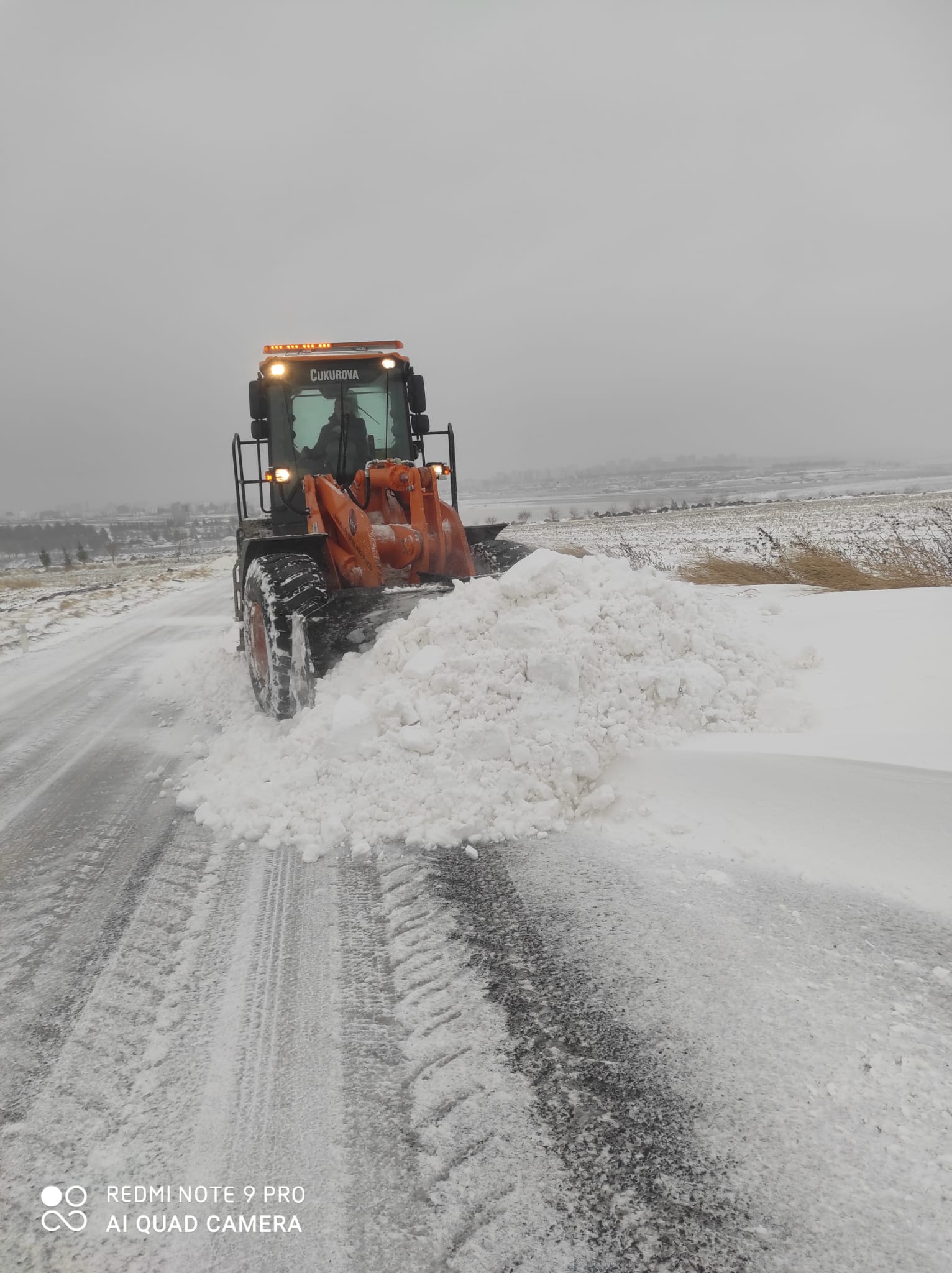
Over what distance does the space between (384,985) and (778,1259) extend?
1266mm

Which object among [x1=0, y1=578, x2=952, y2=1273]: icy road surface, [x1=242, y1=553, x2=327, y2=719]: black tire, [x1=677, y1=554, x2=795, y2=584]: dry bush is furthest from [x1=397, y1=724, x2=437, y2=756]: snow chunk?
[x1=677, y1=554, x2=795, y2=584]: dry bush

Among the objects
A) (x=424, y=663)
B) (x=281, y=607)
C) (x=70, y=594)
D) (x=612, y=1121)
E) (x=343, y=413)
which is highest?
(x=343, y=413)

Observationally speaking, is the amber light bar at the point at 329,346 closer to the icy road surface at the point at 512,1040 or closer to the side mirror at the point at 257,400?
the side mirror at the point at 257,400

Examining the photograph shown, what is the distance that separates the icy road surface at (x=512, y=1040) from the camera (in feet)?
4.85

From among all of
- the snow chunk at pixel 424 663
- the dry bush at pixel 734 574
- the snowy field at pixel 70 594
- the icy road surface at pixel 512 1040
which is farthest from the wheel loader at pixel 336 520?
the snowy field at pixel 70 594

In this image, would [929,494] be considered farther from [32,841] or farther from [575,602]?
[32,841]

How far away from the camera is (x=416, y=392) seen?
680cm

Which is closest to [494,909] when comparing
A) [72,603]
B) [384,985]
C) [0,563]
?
[384,985]

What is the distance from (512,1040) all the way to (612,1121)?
1.18 feet

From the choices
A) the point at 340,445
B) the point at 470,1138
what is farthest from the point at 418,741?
the point at 340,445

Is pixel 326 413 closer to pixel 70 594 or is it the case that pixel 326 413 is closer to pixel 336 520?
pixel 336 520

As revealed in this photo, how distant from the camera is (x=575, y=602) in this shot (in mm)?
4422
